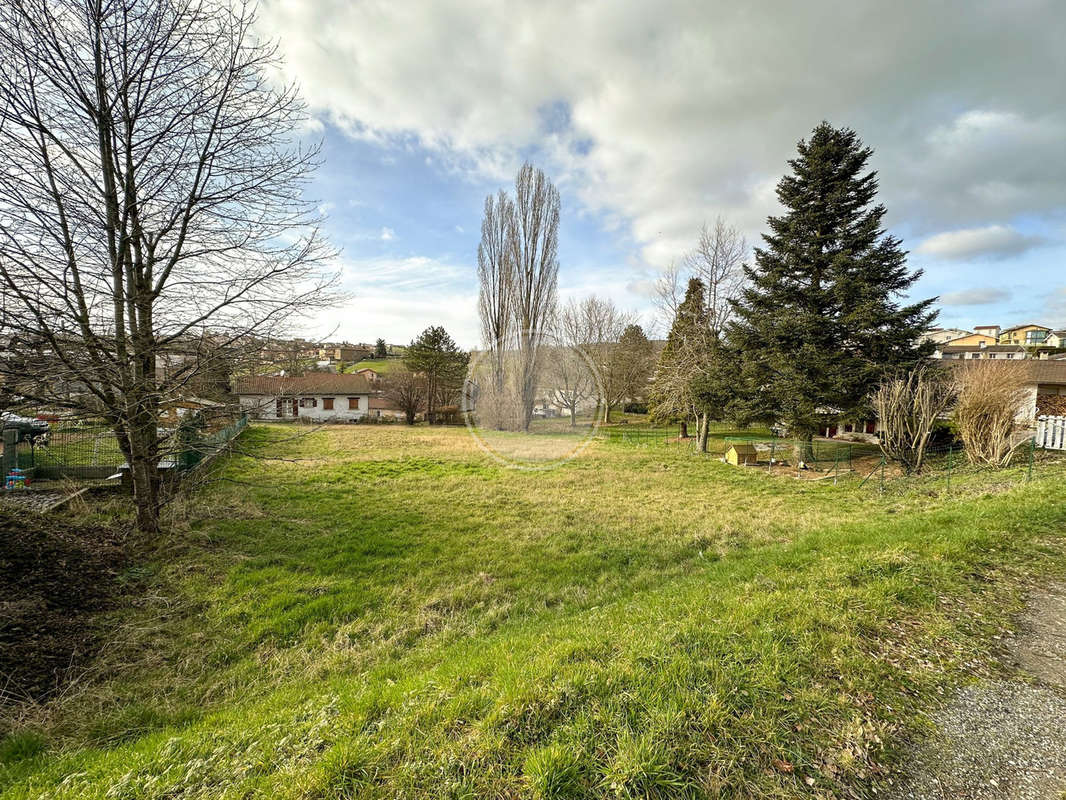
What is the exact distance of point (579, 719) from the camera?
7.09 ft

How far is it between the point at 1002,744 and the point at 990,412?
12848 millimetres

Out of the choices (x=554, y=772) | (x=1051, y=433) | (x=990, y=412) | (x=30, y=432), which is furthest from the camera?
(x=1051, y=433)

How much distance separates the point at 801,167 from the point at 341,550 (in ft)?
62.8

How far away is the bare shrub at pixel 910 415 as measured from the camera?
10969 mm

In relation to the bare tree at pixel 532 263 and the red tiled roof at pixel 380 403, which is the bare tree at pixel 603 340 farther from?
the red tiled roof at pixel 380 403

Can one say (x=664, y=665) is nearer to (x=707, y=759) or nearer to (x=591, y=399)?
(x=707, y=759)

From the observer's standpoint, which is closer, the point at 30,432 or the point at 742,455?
the point at 30,432

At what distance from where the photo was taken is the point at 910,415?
11438mm

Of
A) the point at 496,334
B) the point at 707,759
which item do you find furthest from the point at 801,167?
the point at 707,759

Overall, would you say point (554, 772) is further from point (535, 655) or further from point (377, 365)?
point (377, 365)

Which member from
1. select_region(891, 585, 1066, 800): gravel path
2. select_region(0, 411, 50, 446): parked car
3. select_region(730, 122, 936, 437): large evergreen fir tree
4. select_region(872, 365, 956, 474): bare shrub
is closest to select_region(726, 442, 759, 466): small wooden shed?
select_region(730, 122, 936, 437): large evergreen fir tree

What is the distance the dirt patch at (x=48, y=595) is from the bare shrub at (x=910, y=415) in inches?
634

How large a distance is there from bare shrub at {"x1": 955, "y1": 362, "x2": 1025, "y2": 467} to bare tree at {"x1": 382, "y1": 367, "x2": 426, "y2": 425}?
3219 cm

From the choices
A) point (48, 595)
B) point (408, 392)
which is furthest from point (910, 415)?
point (408, 392)
